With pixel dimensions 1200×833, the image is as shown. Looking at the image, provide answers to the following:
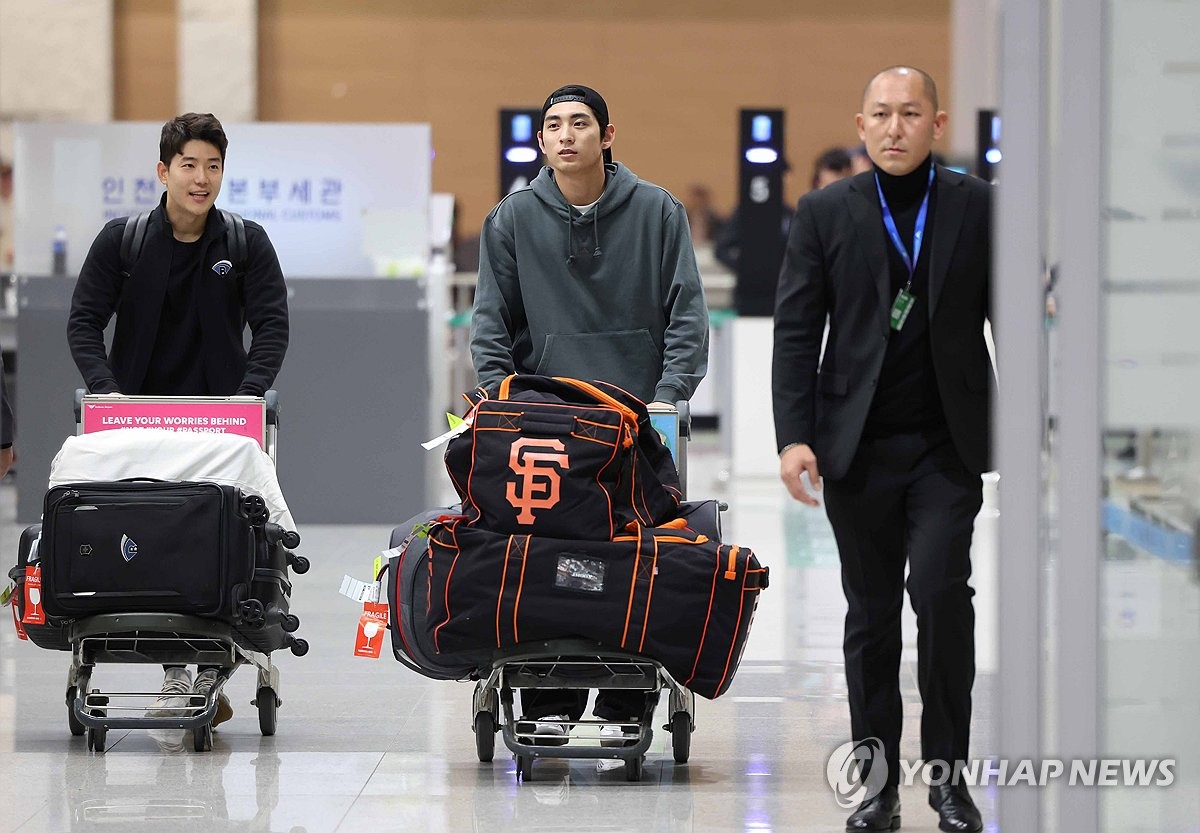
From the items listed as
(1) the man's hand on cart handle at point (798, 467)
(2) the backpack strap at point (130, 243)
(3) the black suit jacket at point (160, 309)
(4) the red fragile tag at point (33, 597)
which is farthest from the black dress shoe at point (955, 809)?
(2) the backpack strap at point (130, 243)

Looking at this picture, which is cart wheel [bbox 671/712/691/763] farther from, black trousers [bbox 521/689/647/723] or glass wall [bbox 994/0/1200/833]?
glass wall [bbox 994/0/1200/833]

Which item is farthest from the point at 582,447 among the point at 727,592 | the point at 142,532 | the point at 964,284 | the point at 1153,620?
the point at 1153,620

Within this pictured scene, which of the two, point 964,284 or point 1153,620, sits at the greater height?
point 964,284

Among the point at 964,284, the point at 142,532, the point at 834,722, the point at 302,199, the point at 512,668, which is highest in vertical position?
the point at 302,199

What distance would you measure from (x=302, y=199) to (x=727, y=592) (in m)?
6.32

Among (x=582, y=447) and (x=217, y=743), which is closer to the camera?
(x=582, y=447)

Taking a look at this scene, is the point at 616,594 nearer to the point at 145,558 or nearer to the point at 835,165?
the point at 145,558

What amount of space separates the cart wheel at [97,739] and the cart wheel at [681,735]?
4.45 ft

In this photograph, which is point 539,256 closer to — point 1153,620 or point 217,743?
point 217,743

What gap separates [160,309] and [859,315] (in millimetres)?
1935

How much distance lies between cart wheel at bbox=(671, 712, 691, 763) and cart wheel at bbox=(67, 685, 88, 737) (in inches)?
55.8

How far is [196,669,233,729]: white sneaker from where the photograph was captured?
4309 mm

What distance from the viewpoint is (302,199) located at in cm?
966

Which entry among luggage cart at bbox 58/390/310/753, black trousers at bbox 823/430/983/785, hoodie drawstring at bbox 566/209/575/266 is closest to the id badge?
black trousers at bbox 823/430/983/785
